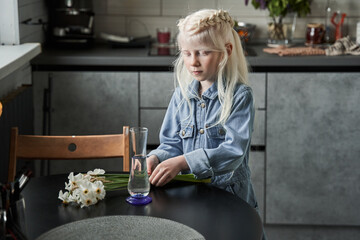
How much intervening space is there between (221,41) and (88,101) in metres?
1.44

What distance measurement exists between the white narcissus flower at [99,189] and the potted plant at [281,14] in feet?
7.28

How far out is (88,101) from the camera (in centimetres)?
318

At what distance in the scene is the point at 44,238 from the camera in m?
1.33

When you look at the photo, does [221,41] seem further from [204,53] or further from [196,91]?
[196,91]

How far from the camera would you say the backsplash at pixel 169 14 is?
367cm

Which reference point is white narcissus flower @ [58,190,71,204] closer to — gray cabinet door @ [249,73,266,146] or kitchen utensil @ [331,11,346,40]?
gray cabinet door @ [249,73,266,146]

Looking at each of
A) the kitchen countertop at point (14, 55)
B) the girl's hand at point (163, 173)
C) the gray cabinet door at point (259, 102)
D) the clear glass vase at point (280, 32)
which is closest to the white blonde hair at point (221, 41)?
the girl's hand at point (163, 173)

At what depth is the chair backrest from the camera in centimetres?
202

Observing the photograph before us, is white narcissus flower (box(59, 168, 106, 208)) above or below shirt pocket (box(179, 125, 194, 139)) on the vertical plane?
below

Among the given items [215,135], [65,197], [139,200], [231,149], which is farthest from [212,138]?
[65,197]

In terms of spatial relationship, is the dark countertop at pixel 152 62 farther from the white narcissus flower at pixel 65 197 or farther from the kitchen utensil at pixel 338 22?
the white narcissus flower at pixel 65 197

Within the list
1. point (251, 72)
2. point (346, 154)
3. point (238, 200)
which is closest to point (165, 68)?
point (251, 72)

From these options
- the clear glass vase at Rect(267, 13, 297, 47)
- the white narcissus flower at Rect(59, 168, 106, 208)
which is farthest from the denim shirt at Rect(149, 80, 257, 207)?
the clear glass vase at Rect(267, 13, 297, 47)

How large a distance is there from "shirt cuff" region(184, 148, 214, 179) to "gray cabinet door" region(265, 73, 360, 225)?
1.41m
